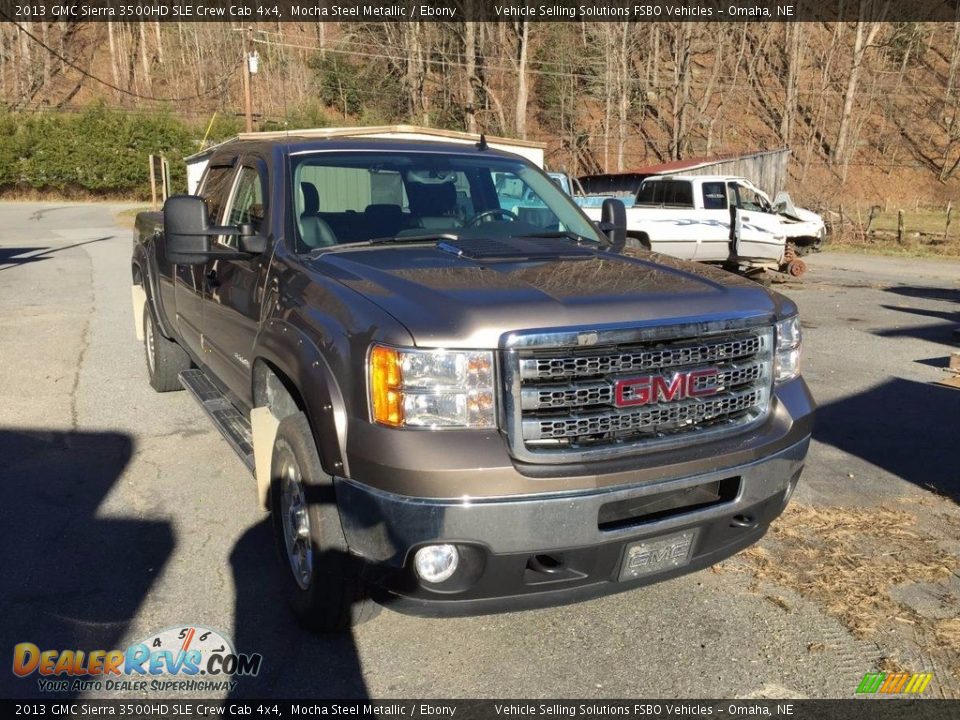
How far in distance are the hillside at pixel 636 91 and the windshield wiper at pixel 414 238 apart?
42.4 meters

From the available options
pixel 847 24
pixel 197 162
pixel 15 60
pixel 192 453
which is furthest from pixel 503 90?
pixel 192 453

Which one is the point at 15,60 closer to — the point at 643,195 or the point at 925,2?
the point at 643,195

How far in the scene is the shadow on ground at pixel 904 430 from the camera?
5207mm

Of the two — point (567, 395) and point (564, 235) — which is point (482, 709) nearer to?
point (567, 395)

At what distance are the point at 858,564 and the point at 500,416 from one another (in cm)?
230

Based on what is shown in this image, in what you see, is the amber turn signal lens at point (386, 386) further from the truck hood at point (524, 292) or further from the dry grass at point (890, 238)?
the dry grass at point (890, 238)

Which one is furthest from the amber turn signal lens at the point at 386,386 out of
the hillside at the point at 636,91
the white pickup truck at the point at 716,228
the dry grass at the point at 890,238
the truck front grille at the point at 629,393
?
the hillside at the point at 636,91

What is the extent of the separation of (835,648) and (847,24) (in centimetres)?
6517

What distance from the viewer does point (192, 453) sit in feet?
17.7

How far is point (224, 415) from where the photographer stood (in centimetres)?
464

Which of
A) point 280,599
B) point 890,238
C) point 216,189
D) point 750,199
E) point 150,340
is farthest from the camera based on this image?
point 890,238

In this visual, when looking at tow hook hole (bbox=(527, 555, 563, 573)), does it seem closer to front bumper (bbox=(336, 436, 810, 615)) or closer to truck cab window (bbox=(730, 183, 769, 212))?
front bumper (bbox=(336, 436, 810, 615))

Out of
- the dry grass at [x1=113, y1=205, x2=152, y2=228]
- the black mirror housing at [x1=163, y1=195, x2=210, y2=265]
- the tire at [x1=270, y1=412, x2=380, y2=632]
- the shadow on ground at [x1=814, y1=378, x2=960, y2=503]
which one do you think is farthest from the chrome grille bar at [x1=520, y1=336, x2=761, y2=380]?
the dry grass at [x1=113, y1=205, x2=152, y2=228]

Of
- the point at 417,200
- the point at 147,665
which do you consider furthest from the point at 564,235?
the point at 147,665
